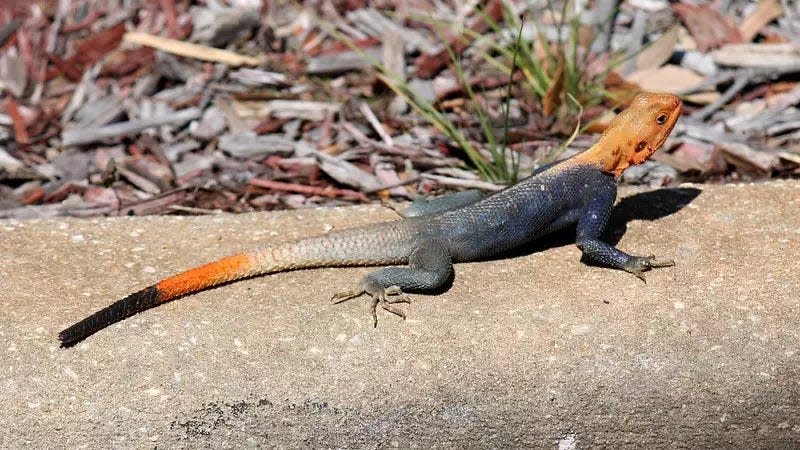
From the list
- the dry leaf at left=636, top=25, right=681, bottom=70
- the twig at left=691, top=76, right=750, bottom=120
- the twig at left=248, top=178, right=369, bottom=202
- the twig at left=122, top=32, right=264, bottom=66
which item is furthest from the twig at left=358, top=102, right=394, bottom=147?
the twig at left=691, top=76, right=750, bottom=120

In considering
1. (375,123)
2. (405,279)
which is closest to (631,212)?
(405,279)

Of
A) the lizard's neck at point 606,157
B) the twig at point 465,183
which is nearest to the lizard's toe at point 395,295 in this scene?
the lizard's neck at point 606,157

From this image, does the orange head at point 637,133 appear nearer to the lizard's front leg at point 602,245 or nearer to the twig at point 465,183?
the lizard's front leg at point 602,245

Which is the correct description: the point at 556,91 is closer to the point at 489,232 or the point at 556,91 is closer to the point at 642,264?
the point at 489,232

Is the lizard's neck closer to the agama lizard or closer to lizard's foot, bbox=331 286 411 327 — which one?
the agama lizard

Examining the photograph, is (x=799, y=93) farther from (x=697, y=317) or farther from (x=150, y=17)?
(x=150, y=17)

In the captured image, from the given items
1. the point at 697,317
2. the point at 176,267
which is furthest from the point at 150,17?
the point at 697,317
